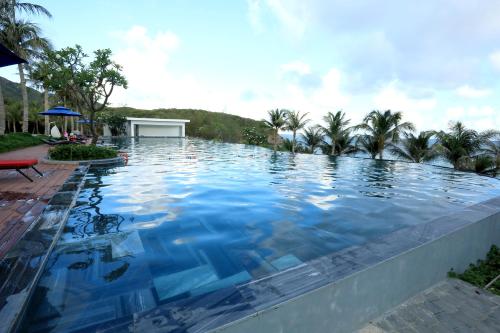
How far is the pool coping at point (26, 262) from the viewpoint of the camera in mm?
2005

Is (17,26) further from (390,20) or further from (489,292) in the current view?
(489,292)

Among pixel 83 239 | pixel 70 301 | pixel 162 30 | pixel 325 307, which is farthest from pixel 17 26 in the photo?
pixel 325 307

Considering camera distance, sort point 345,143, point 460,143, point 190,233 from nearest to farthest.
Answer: point 190,233, point 460,143, point 345,143

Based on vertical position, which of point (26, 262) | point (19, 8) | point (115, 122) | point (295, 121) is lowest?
point (26, 262)

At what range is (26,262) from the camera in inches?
107

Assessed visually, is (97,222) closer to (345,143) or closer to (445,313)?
(445,313)

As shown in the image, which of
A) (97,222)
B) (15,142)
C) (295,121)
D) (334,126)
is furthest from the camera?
(295,121)

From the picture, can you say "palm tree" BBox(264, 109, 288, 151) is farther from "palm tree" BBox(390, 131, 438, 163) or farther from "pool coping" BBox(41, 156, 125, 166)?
"pool coping" BBox(41, 156, 125, 166)

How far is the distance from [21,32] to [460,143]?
3089 centimetres

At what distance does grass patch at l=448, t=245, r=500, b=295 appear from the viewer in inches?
141

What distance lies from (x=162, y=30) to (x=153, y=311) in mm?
18921

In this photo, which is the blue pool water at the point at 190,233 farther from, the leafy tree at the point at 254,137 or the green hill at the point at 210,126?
the leafy tree at the point at 254,137

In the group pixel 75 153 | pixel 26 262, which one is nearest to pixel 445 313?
pixel 26 262

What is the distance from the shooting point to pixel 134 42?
1817 centimetres
